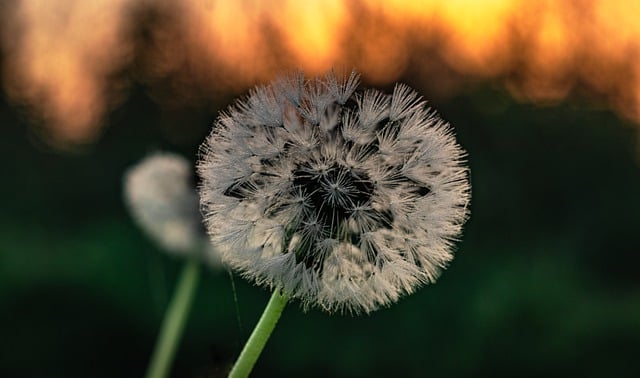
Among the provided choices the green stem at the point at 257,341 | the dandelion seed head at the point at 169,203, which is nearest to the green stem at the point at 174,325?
the dandelion seed head at the point at 169,203

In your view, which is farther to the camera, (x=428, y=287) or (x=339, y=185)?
(x=428, y=287)

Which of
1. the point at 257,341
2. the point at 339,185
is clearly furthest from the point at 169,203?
the point at 257,341

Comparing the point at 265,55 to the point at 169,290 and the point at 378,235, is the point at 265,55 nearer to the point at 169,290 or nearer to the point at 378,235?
the point at 169,290

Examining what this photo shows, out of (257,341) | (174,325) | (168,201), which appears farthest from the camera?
(168,201)

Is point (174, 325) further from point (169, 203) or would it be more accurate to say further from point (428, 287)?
point (428, 287)

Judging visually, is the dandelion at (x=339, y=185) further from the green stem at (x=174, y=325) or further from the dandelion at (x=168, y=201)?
the dandelion at (x=168, y=201)

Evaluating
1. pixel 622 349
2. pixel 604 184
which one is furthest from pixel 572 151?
pixel 622 349

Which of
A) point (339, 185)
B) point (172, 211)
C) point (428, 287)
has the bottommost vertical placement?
point (339, 185)
